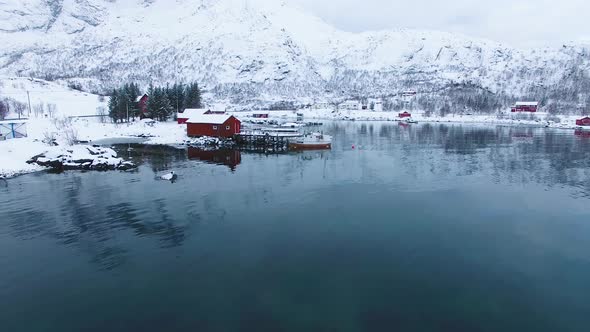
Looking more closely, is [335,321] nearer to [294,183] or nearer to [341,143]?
[294,183]

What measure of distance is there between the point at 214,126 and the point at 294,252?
52072mm

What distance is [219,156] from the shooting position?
178ft

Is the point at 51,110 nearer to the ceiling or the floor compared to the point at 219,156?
nearer to the ceiling

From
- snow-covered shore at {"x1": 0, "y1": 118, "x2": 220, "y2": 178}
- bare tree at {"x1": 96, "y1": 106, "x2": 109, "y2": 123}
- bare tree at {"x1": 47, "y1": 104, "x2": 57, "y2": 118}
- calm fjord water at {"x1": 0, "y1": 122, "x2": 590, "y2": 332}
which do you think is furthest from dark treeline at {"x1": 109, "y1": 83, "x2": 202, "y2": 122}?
calm fjord water at {"x1": 0, "y1": 122, "x2": 590, "y2": 332}

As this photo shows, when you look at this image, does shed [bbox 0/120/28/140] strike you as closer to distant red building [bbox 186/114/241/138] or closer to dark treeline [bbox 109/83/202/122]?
distant red building [bbox 186/114/241/138]

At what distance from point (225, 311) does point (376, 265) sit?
8.49 meters

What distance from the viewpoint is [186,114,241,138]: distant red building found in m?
69.6

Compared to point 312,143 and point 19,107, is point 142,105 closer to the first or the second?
point 19,107

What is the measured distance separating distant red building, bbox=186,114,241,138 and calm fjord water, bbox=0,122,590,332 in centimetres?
2882

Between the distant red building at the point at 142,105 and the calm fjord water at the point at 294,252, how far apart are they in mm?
60519

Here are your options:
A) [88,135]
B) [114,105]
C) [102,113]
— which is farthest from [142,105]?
[88,135]

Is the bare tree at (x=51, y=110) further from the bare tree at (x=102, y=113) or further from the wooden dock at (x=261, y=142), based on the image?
the wooden dock at (x=261, y=142)

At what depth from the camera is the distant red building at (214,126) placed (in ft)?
228

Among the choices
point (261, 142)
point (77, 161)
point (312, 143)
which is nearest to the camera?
point (77, 161)
